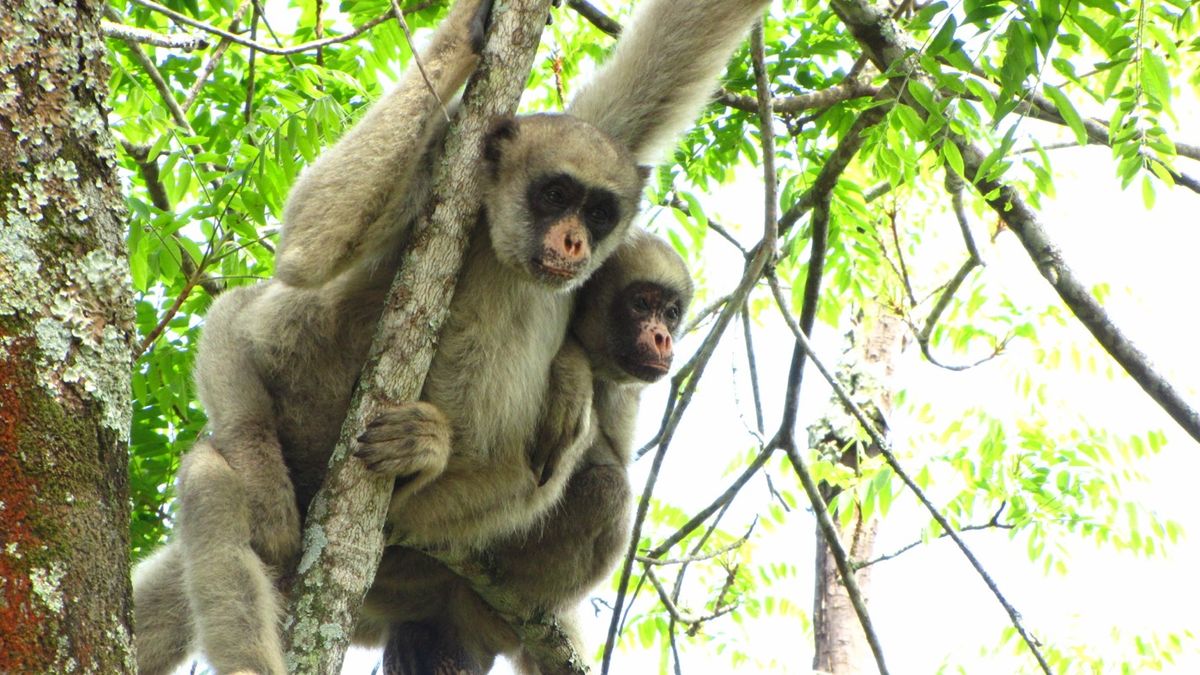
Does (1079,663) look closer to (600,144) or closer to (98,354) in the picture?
(600,144)

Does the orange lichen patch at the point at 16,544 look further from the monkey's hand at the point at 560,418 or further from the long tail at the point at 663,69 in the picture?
the long tail at the point at 663,69

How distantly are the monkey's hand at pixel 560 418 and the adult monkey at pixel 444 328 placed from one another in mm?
51

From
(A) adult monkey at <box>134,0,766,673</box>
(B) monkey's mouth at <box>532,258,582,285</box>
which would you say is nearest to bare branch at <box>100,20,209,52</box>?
(A) adult monkey at <box>134,0,766,673</box>

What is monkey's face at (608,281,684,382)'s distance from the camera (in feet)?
19.5

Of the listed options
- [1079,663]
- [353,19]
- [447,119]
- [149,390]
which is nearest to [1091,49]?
[1079,663]

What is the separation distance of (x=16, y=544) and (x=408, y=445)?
2.02 m

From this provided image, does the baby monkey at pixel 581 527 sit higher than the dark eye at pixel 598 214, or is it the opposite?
the dark eye at pixel 598 214

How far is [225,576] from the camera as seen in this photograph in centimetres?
475

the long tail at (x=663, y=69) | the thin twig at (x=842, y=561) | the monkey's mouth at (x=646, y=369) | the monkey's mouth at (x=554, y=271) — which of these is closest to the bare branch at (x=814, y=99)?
the long tail at (x=663, y=69)

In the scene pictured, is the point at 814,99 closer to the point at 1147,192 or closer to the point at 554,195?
the point at 554,195

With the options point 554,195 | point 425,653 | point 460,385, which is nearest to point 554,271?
point 554,195

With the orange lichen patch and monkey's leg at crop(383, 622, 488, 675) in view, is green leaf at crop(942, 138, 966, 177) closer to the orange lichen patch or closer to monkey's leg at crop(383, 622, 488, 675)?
monkey's leg at crop(383, 622, 488, 675)

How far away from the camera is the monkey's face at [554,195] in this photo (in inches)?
210

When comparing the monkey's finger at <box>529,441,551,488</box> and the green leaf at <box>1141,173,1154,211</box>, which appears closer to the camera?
the green leaf at <box>1141,173,1154,211</box>
